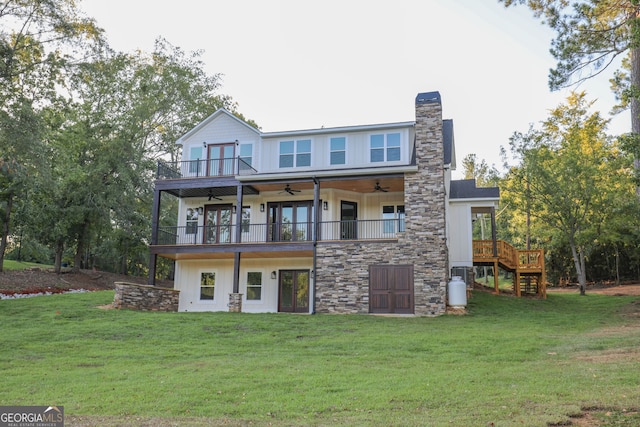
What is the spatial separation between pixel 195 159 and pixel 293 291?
730 cm

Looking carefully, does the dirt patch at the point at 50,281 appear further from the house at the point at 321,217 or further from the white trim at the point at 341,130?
the white trim at the point at 341,130

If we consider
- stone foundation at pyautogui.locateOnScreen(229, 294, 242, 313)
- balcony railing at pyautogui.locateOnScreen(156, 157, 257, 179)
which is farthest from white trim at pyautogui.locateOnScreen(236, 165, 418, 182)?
stone foundation at pyautogui.locateOnScreen(229, 294, 242, 313)

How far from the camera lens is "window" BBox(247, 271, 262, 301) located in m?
22.1

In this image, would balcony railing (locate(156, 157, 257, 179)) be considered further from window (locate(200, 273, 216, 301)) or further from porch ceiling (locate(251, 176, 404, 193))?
window (locate(200, 273, 216, 301))

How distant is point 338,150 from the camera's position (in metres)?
22.4

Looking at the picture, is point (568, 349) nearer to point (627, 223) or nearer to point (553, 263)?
point (627, 223)

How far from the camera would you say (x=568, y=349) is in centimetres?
1123

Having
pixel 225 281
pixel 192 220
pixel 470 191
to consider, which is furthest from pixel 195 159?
pixel 470 191

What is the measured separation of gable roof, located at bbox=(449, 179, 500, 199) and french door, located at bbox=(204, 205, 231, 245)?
32.0 feet

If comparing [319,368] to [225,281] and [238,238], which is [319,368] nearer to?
[238,238]

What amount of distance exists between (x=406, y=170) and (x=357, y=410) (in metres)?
13.1

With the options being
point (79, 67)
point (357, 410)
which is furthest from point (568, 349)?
point (79, 67)

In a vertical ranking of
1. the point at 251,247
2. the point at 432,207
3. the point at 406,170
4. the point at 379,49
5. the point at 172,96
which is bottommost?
the point at 251,247

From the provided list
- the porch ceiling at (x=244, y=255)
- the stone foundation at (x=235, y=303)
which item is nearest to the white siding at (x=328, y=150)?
the porch ceiling at (x=244, y=255)
